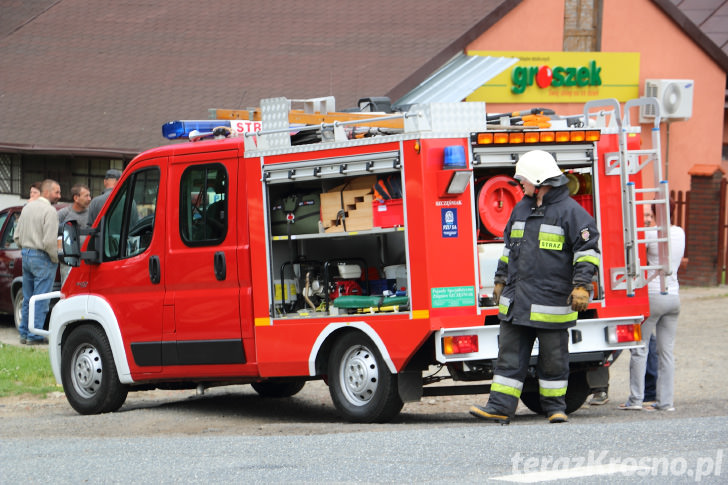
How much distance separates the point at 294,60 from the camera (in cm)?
2298

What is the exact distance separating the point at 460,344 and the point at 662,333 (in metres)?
2.46

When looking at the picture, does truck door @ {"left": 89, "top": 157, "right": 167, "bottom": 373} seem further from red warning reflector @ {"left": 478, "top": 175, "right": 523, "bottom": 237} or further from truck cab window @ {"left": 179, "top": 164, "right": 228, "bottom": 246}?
red warning reflector @ {"left": 478, "top": 175, "right": 523, "bottom": 237}

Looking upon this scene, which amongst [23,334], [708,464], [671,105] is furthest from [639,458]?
[671,105]

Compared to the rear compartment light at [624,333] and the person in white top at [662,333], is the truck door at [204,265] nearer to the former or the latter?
the rear compartment light at [624,333]

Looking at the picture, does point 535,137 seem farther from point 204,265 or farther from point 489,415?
point 204,265

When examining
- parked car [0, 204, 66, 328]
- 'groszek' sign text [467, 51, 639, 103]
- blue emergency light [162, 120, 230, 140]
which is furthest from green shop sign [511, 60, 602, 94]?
blue emergency light [162, 120, 230, 140]

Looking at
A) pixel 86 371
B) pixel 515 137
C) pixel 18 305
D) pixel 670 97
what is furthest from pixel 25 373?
pixel 670 97

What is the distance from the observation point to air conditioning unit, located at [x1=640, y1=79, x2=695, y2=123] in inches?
934

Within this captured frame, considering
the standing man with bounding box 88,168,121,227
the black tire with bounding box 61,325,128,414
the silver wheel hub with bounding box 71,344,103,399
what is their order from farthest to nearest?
1. the standing man with bounding box 88,168,121,227
2. the silver wheel hub with bounding box 71,344,103,399
3. the black tire with bounding box 61,325,128,414

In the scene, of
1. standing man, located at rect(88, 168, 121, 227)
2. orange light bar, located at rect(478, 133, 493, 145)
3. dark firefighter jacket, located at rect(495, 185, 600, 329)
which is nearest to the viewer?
dark firefighter jacket, located at rect(495, 185, 600, 329)

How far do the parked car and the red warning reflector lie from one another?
26.7 ft

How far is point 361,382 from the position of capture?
9625 millimetres

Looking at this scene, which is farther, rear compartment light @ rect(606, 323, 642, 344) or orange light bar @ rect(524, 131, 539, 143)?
rear compartment light @ rect(606, 323, 642, 344)

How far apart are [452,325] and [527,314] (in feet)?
1.84
